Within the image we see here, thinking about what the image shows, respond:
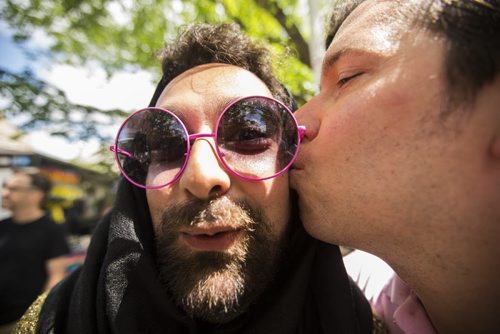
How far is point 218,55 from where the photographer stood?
176cm

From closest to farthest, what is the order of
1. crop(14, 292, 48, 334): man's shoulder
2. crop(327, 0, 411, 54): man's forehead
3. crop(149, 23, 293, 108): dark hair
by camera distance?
1. crop(327, 0, 411, 54): man's forehead
2. crop(14, 292, 48, 334): man's shoulder
3. crop(149, 23, 293, 108): dark hair

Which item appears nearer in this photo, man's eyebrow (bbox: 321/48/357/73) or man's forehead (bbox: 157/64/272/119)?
man's eyebrow (bbox: 321/48/357/73)

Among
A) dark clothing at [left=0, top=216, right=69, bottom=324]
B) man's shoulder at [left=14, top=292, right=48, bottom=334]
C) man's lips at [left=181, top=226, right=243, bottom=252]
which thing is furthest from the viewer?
dark clothing at [left=0, top=216, right=69, bottom=324]

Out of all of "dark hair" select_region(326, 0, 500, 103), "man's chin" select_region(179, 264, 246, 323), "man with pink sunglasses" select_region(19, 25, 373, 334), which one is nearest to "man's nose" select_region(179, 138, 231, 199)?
"man with pink sunglasses" select_region(19, 25, 373, 334)

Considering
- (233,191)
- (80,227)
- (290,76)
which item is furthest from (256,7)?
(80,227)

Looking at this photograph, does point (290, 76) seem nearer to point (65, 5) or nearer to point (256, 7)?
point (256, 7)

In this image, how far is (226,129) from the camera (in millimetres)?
1383

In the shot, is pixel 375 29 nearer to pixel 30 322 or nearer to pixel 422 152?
pixel 422 152

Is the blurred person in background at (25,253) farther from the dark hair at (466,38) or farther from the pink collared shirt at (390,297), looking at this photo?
the dark hair at (466,38)

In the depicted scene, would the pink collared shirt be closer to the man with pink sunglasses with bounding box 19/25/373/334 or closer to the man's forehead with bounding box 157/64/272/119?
the man with pink sunglasses with bounding box 19/25/373/334

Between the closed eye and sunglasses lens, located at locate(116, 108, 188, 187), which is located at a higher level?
the closed eye

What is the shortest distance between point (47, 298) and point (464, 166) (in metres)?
2.31

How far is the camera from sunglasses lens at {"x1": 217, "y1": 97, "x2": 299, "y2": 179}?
137cm

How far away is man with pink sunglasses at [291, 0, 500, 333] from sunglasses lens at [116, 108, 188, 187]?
665 mm
